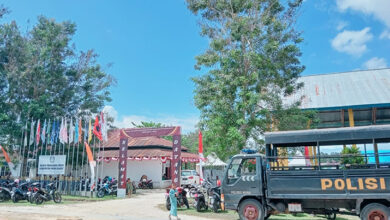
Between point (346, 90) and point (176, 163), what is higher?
point (346, 90)

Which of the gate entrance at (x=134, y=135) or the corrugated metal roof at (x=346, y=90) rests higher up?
the corrugated metal roof at (x=346, y=90)

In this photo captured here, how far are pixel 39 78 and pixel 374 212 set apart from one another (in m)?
21.4

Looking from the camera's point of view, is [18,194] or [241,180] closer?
[241,180]

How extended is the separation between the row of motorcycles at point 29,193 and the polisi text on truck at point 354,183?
1291 centimetres

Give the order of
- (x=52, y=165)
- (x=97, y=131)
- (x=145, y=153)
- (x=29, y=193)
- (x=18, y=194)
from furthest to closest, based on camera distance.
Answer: (x=145, y=153), (x=97, y=131), (x=52, y=165), (x=18, y=194), (x=29, y=193)

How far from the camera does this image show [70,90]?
2255 cm

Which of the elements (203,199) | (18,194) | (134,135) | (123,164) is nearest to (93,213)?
Result: (203,199)

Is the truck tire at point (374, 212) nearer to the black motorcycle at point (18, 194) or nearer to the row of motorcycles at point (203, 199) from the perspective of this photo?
the row of motorcycles at point (203, 199)

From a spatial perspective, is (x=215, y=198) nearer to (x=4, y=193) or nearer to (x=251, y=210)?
(x=251, y=210)

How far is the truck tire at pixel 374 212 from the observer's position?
7.69 m

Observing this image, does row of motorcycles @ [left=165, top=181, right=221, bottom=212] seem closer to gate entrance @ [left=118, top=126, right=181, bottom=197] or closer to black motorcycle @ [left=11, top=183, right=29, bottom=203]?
gate entrance @ [left=118, top=126, right=181, bottom=197]

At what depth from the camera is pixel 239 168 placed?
9.37 m

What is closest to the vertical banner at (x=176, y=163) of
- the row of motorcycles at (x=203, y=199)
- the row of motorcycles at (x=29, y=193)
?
the row of motorcycles at (x=203, y=199)

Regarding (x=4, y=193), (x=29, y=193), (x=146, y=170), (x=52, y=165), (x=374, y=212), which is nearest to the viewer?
(x=374, y=212)
